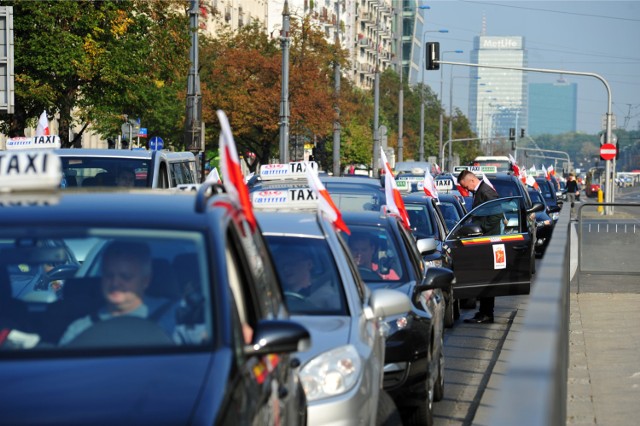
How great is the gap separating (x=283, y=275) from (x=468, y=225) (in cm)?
842

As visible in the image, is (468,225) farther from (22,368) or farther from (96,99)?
(96,99)

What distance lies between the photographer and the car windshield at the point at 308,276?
26.4 feet

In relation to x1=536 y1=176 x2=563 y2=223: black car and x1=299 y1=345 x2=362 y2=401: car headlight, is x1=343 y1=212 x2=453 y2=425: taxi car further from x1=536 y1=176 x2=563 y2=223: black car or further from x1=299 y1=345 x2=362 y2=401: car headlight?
x1=536 y1=176 x2=563 y2=223: black car

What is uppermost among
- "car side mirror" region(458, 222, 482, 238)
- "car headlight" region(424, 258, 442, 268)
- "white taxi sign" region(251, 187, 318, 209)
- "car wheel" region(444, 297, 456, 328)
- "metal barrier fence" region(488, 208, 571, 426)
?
"metal barrier fence" region(488, 208, 571, 426)

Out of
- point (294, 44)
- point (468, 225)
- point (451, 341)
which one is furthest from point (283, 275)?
point (294, 44)

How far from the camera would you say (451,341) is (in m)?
15.3

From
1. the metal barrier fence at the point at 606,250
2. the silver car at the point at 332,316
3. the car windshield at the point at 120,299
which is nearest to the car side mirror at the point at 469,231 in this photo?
the metal barrier fence at the point at 606,250

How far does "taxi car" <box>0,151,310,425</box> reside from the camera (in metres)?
4.27

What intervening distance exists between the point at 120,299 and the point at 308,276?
132 inches

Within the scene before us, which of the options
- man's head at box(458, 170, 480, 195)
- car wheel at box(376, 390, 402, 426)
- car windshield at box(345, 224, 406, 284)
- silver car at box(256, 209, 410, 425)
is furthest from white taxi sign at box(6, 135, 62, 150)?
car wheel at box(376, 390, 402, 426)

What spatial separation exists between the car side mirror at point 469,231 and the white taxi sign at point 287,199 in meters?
5.78

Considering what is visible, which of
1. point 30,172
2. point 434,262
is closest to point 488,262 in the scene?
point 434,262

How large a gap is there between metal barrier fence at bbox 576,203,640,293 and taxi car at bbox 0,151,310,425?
1608 centimetres

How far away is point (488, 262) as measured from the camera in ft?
54.4
